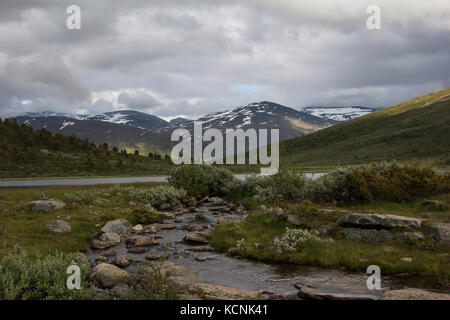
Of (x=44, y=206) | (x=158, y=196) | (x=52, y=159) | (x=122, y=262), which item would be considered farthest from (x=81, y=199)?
(x=52, y=159)

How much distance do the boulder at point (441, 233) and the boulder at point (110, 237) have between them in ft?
49.7

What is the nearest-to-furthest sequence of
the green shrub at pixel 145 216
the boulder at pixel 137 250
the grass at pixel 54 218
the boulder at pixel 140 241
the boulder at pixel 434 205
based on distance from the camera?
the grass at pixel 54 218 < the boulder at pixel 137 250 < the boulder at pixel 140 241 < the boulder at pixel 434 205 < the green shrub at pixel 145 216

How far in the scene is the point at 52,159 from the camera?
280 ft

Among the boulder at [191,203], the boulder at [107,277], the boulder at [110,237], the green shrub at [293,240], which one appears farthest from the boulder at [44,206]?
the green shrub at [293,240]

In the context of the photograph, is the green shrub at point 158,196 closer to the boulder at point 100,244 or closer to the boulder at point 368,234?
the boulder at point 100,244

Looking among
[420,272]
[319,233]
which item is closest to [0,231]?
[319,233]

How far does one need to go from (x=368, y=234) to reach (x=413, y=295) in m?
5.65

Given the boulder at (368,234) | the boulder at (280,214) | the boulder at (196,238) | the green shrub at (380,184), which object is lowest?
the boulder at (196,238)

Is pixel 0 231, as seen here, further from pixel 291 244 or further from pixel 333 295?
pixel 333 295

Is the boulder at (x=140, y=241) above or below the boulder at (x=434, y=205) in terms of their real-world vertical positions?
below

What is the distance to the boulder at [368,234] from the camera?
46.1 feet

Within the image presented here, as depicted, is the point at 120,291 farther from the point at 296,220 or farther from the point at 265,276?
the point at 296,220
